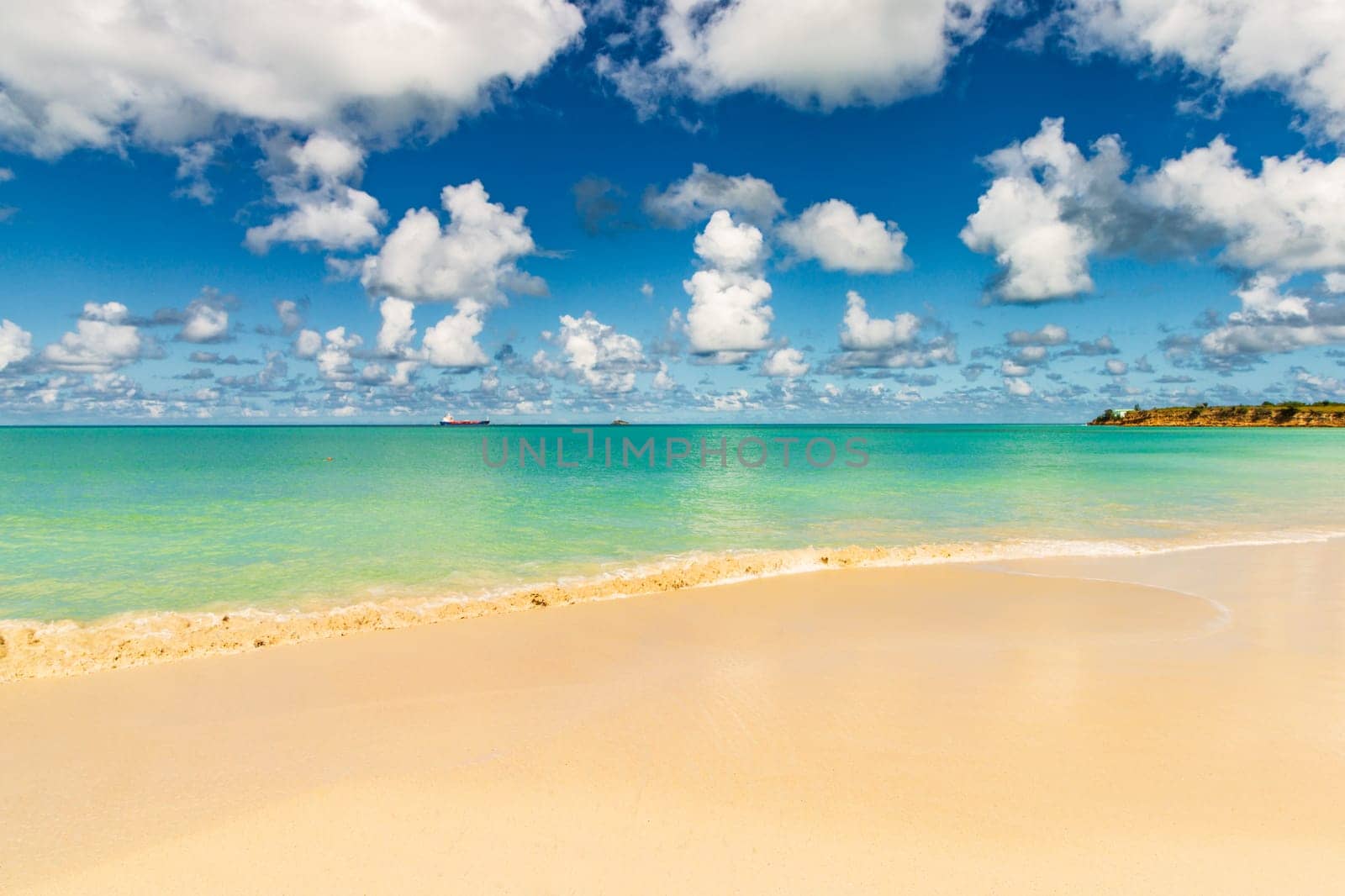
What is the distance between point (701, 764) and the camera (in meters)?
5.25

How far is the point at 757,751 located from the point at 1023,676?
11.6 ft

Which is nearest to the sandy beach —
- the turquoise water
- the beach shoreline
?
the beach shoreline

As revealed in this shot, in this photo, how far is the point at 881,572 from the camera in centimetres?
1300

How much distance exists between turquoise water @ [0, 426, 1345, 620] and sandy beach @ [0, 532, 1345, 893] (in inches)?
198

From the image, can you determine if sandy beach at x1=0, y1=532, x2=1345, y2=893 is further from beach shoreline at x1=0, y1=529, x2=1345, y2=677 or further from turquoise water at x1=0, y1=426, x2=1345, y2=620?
turquoise water at x1=0, y1=426, x2=1345, y2=620

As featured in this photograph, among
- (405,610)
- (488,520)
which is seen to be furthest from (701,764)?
(488,520)

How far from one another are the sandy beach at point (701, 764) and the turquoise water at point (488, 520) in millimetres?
5019

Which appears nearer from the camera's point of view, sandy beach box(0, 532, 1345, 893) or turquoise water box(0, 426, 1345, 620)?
sandy beach box(0, 532, 1345, 893)

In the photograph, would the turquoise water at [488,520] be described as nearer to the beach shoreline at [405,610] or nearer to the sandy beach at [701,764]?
the beach shoreline at [405,610]

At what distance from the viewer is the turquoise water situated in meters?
12.8

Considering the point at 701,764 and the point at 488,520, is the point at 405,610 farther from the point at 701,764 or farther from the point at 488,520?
the point at 488,520

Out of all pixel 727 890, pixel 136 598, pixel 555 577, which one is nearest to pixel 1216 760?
pixel 727 890

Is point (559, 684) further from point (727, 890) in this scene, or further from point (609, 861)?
point (727, 890)

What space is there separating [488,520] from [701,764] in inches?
658
